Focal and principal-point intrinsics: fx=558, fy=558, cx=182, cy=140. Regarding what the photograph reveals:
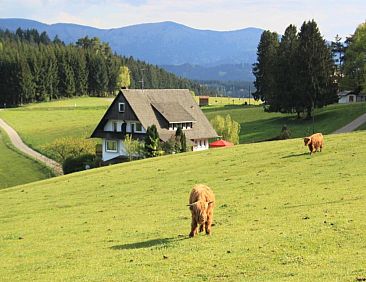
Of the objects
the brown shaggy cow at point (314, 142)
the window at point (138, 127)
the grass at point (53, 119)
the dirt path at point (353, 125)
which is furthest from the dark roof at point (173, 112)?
the brown shaggy cow at point (314, 142)

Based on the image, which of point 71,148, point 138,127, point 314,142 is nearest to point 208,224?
point 314,142

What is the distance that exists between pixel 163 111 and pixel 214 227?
55.1 meters

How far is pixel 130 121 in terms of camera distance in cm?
7262

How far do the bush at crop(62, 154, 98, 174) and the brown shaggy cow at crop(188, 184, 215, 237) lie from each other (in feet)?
165

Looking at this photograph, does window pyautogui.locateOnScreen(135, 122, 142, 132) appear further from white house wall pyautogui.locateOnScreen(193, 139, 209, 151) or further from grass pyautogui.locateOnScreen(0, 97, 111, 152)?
grass pyautogui.locateOnScreen(0, 97, 111, 152)

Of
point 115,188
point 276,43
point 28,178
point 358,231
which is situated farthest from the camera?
point 276,43

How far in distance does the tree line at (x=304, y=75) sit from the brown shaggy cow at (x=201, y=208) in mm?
63232

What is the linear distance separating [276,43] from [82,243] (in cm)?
9037

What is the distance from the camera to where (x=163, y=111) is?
74.0 m

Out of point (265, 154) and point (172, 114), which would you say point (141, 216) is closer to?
point (265, 154)

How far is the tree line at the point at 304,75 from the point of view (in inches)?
3095

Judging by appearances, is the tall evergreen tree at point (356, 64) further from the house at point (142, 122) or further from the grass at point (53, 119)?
the grass at point (53, 119)

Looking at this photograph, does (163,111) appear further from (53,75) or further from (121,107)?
(53,75)

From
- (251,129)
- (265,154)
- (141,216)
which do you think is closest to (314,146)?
(265,154)
